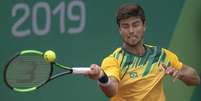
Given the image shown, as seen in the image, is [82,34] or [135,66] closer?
[135,66]

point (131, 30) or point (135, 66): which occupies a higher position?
point (131, 30)

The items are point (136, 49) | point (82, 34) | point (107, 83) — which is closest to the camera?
point (107, 83)

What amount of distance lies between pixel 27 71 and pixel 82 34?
1593 millimetres

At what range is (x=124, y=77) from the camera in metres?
4.39

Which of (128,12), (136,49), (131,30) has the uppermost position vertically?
(128,12)

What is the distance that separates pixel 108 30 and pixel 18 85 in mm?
1874

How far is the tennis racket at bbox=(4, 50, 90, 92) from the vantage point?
13.9ft

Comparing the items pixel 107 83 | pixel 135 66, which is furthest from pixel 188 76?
pixel 107 83

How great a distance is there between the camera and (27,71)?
171 inches

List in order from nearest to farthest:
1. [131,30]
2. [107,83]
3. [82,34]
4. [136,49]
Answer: [107,83]
[131,30]
[136,49]
[82,34]

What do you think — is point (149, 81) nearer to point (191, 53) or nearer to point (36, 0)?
point (36, 0)

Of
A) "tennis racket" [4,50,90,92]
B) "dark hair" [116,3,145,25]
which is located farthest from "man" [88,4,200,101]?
"tennis racket" [4,50,90,92]

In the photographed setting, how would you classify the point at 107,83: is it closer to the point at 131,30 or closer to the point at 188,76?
the point at 131,30

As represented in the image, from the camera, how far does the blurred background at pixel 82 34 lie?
5.55 m
